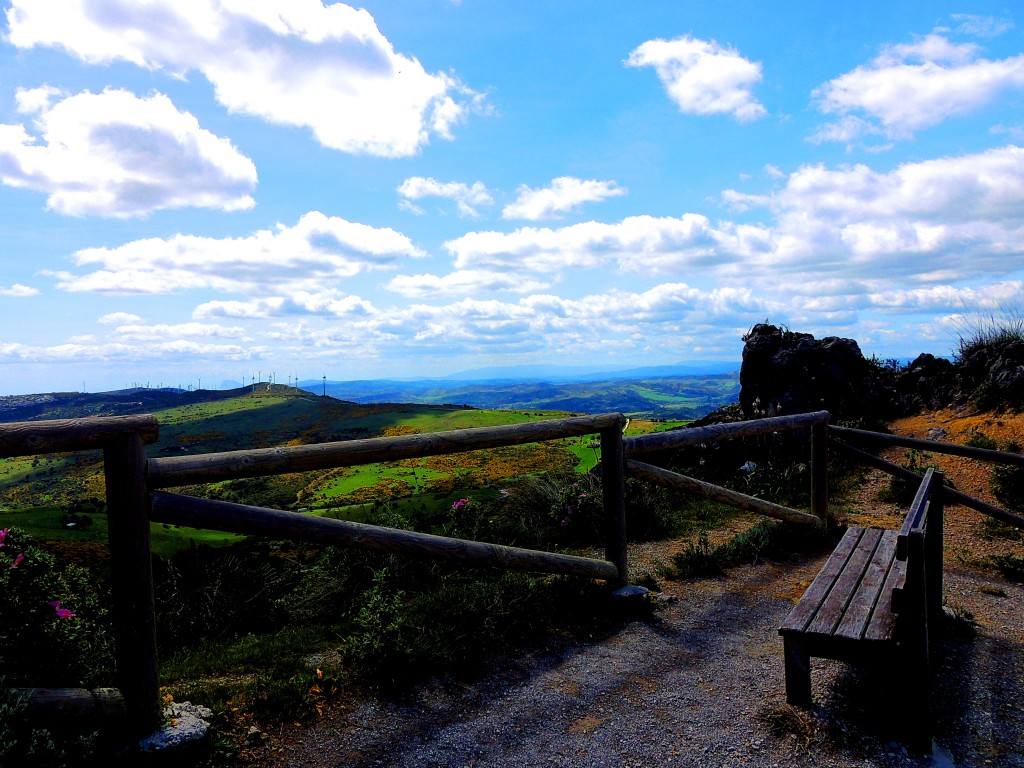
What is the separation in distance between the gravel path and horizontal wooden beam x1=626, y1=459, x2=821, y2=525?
134 centimetres

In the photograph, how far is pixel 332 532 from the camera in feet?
12.5

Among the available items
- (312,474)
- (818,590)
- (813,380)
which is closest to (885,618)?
(818,590)

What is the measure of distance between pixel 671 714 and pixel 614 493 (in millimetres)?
2006

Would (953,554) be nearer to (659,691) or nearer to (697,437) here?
(697,437)

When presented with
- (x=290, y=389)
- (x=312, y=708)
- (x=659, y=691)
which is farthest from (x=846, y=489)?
(x=290, y=389)

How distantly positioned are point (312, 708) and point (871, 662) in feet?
10.6

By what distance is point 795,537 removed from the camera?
7.44 meters

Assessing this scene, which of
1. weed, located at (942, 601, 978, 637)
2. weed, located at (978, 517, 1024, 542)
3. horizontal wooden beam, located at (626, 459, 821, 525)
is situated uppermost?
horizontal wooden beam, located at (626, 459, 821, 525)

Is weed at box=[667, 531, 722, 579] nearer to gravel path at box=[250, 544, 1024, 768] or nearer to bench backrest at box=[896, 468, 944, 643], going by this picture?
gravel path at box=[250, 544, 1024, 768]

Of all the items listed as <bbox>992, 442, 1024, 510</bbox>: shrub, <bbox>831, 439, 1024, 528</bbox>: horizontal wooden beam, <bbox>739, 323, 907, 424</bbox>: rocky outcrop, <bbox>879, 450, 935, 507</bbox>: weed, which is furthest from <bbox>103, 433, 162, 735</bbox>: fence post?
<bbox>739, 323, 907, 424</bbox>: rocky outcrop

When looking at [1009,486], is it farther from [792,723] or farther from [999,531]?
[792,723]

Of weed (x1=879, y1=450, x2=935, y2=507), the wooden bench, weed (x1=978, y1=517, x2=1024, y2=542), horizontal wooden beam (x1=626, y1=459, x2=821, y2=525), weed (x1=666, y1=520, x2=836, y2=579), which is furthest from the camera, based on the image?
weed (x1=879, y1=450, x2=935, y2=507)

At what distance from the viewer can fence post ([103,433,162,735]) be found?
3123 mm

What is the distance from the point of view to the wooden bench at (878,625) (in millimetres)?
3244
